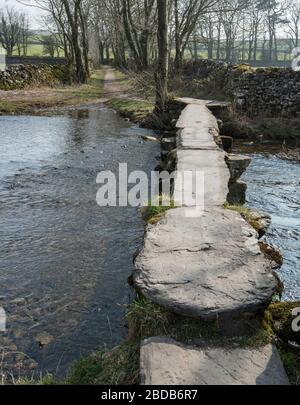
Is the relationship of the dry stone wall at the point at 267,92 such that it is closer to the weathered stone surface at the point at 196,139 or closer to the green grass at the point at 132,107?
the green grass at the point at 132,107

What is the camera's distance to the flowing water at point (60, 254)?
12.3ft

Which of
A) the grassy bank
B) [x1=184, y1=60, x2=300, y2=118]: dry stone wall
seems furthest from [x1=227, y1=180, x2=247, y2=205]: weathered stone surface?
the grassy bank

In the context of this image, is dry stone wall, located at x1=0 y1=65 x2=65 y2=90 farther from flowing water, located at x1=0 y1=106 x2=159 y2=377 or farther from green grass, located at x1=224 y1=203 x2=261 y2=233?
green grass, located at x1=224 y1=203 x2=261 y2=233

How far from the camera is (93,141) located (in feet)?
37.5

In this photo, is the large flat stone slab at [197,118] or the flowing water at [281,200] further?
the large flat stone slab at [197,118]

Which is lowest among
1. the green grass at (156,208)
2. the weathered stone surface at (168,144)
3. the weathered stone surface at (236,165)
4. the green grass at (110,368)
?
the green grass at (110,368)

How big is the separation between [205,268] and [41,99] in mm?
16941

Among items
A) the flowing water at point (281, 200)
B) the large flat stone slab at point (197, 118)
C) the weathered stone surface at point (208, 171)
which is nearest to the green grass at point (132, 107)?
the large flat stone slab at point (197, 118)

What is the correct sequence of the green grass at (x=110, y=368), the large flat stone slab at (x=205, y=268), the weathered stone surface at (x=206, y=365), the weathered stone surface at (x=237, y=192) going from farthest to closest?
the weathered stone surface at (x=237, y=192) → the large flat stone slab at (x=205, y=268) → the green grass at (x=110, y=368) → the weathered stone surface at (x=206, y=365)

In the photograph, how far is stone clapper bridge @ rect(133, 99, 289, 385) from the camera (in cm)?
273

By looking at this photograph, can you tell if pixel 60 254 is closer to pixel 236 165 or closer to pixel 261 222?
pixel 261 222

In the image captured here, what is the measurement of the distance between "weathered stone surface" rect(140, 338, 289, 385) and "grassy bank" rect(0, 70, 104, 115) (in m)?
14.3

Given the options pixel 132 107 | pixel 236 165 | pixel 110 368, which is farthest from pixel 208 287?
pixel 132 107

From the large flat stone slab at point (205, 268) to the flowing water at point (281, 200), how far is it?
965 mm
